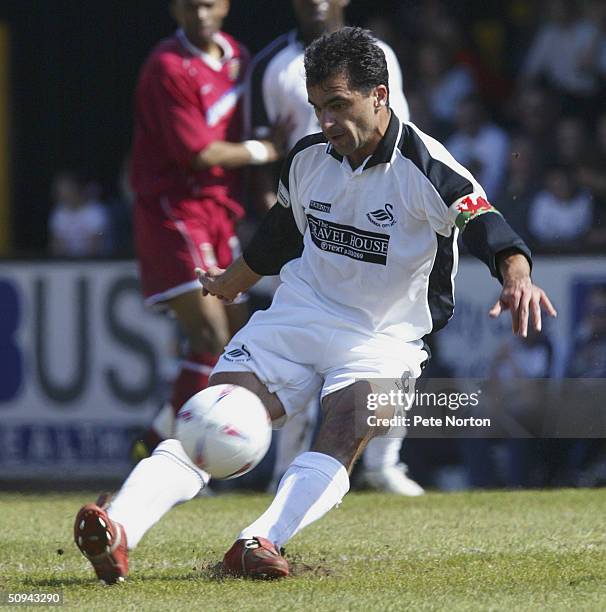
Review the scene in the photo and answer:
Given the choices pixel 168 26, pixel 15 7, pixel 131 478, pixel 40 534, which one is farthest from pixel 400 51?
pixel 131 478

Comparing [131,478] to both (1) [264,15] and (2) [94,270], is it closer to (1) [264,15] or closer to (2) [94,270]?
(2) [94,270]

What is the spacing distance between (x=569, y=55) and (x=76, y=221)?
4362 millimetres

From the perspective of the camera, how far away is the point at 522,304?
14.3 feet

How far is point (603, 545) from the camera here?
555cm

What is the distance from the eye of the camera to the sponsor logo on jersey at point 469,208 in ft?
15.5

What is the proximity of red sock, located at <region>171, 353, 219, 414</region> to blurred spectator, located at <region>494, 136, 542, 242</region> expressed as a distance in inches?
102

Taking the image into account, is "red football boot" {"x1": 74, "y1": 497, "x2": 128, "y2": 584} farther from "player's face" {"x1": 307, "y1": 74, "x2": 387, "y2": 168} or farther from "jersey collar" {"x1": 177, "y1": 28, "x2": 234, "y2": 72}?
"jersey collar" {"x1": 177, "y1": 28, "x2": 234, "y2": 72}

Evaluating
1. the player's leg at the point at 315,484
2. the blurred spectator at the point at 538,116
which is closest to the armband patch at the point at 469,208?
the player's leg at the point at 315,484

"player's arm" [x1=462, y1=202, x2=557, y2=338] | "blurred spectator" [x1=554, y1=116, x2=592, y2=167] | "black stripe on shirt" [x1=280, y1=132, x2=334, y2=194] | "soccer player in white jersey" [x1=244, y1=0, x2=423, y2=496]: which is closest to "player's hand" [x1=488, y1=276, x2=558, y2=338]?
"player's arm" [x1=462, y1=202, x2=557, y2=338]

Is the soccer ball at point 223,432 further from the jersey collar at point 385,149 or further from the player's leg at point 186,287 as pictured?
the player's leg at point 186,287

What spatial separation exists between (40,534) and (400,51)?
23.3 feet

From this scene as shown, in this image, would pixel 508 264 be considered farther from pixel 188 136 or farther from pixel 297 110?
pixel 188 136

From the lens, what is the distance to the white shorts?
16.5 ft

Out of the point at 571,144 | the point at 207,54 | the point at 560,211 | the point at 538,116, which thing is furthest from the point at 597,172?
the point at 207,54
